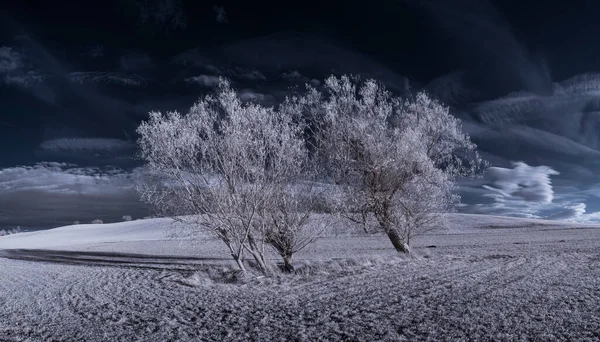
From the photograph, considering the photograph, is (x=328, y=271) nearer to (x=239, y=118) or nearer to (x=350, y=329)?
(x=239, y=118)

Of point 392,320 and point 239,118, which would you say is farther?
point 239,118

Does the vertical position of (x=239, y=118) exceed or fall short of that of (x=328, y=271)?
it exceeds it

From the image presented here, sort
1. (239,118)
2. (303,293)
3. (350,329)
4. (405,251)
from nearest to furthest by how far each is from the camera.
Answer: (350,329) → (303,293) → (239,118) → (405,251)

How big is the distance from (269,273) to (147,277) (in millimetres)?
5336

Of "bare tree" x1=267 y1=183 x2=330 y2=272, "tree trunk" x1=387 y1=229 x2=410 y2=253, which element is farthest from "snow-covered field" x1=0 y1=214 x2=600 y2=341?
"tree trunk" x1=387 y1=229 x2=410 y2=253

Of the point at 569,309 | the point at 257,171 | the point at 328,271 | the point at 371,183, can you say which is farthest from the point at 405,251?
the point at 569,309

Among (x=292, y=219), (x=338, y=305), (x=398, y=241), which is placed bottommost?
(x=338, y=305)

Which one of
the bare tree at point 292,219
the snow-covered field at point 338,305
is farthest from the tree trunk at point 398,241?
the bare tree at point 292,219

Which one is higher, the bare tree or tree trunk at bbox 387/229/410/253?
the bare tree

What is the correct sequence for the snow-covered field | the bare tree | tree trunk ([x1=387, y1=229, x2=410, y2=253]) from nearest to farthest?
the snow-covered field
the bare tree
tree trunk ([x1=387, y1=229, x2=410, y2=253])

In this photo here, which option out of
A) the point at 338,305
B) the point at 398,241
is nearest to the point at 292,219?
the point at 398,241

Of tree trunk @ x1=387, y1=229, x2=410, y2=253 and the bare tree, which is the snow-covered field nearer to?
the bare tree

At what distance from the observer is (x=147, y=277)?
56.0 feet

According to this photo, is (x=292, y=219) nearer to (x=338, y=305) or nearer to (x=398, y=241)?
(x=398, y=241)
